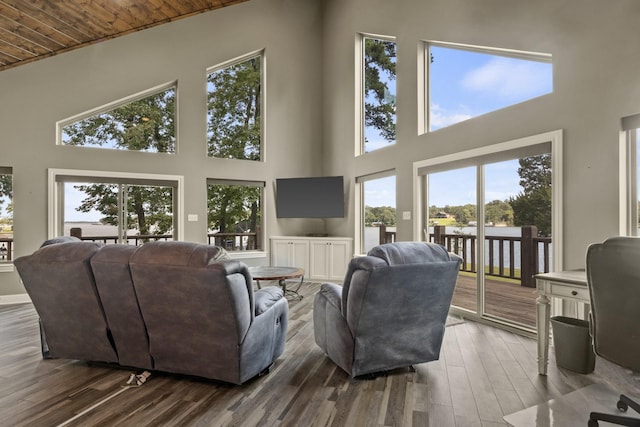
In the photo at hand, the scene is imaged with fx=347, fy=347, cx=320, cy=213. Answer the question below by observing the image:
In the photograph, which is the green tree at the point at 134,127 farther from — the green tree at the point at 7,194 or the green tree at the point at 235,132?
the green tree at the point at 7,194

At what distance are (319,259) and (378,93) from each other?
3068 millimetres

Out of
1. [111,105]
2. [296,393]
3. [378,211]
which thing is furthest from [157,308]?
[111,105]

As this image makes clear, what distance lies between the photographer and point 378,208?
5.91 m

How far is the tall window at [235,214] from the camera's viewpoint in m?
A: 6.26

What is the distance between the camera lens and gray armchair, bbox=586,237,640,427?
1.58 m

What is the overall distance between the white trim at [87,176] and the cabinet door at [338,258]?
8.50 feet

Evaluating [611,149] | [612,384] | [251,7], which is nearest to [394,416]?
[612,384]

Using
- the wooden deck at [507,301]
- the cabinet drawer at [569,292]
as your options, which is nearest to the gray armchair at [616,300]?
the cabinet drawer at [569,292]

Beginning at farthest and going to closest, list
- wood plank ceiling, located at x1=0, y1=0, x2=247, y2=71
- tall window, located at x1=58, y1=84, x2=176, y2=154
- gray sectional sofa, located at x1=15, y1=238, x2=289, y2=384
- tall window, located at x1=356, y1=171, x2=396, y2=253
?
tall window, located at x1=356, y1=171, x2=396, y2=253
tall window, located at x1=58, y1=84, x2=176, y2=154
wood plank ceiling, located at x1=0, y1=0, x2=247, y2=71
gray sectional sofa, located at x1=15, y1=238, x2=289, y2=384

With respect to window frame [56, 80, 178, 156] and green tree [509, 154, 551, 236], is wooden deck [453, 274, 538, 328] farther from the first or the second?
window frame [56, 80, 178, 156]

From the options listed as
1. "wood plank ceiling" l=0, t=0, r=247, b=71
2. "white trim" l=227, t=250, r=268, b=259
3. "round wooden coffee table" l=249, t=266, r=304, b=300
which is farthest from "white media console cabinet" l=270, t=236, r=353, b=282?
"wood plank ceiling" l=0, t=0, r=247, b=71

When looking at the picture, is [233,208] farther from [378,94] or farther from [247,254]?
[378,94]

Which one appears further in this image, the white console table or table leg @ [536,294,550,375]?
table leg @ [536,294,550,375]

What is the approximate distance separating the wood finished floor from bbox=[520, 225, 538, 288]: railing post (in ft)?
2.62
